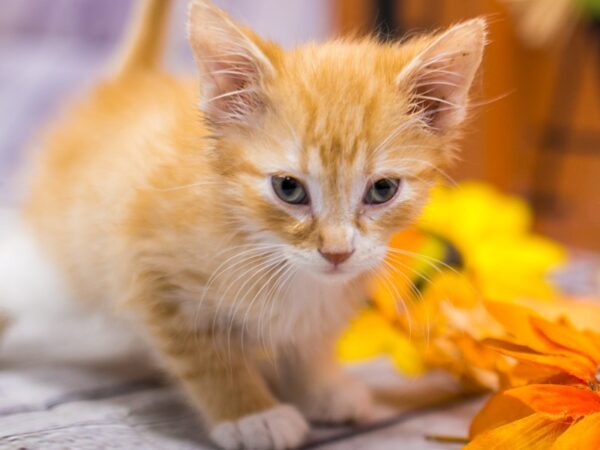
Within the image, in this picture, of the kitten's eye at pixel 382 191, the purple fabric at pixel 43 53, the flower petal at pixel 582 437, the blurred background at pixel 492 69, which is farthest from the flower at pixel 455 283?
the purple fabric at pixel 43 53

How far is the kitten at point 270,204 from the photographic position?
2.51 feet

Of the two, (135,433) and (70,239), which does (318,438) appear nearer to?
(135,433)

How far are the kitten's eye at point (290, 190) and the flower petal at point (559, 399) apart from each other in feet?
0.92

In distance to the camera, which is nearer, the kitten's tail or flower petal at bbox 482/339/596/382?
flower petal at bbox 482/339/596/382

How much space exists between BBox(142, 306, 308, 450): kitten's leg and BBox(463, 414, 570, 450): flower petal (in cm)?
24

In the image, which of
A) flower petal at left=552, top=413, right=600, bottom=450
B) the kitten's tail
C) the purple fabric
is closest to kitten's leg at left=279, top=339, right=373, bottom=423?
flower petal at left=552, top=413, right=600, bottom=450

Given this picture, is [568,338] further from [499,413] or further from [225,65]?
[225,65]

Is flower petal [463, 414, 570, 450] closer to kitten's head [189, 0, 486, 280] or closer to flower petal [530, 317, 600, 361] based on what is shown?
flower petal [530, 317, 600, 361]

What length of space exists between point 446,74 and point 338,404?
0.43 metres

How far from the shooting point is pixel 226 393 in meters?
0.86

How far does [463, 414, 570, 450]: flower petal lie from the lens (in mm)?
677

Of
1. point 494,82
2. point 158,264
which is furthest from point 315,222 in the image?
point 494,82

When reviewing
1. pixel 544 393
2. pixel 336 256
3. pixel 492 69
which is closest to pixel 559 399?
pixel 544 393

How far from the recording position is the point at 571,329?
0.76 meters
